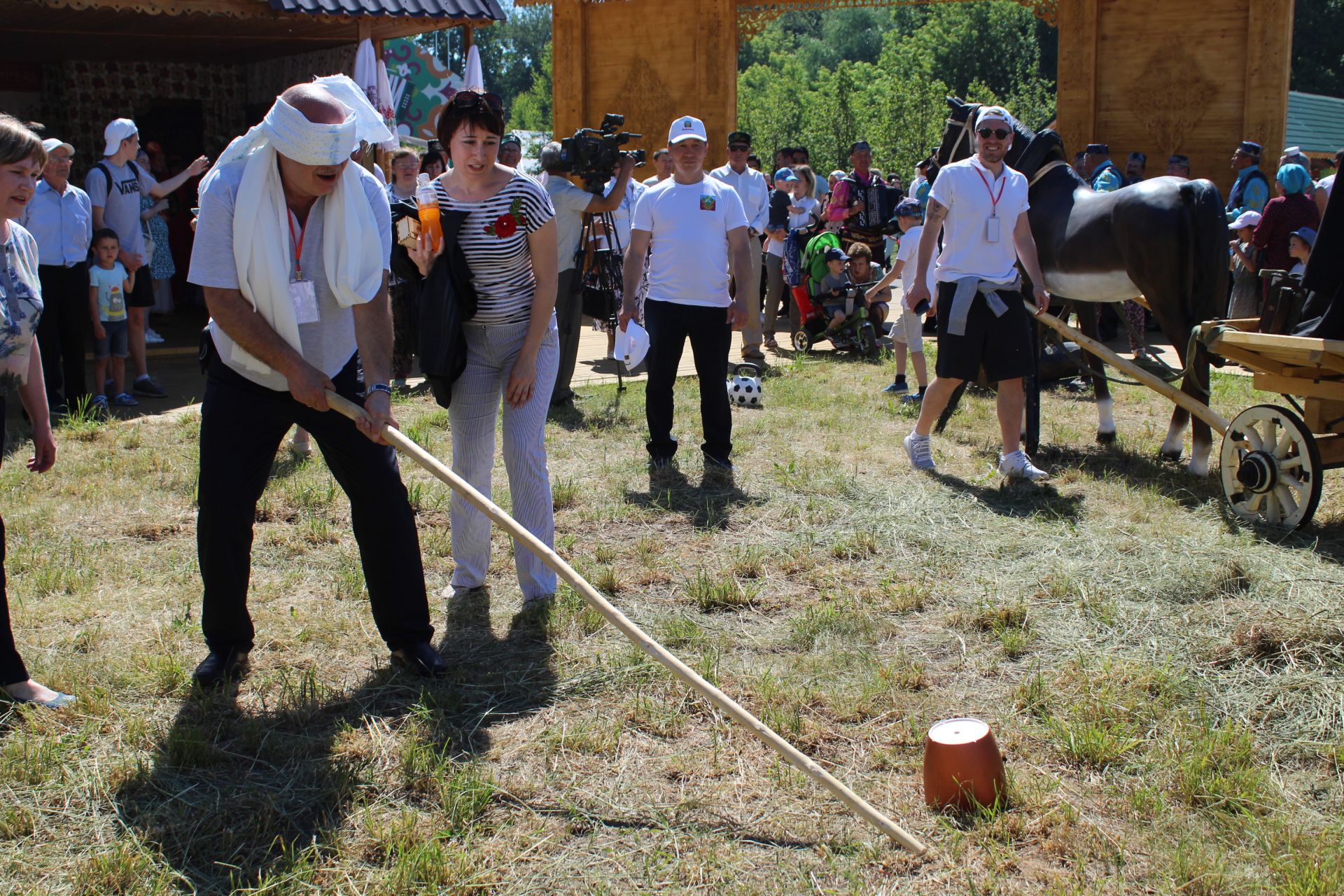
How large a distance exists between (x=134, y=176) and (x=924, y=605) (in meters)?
7.41

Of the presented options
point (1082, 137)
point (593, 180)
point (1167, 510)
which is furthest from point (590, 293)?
point (1082, 137)

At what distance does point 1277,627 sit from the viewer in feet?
13.1

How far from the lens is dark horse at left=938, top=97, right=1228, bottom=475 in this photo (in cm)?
668

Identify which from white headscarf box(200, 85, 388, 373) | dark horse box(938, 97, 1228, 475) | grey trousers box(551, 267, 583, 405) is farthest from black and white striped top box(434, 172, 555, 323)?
grey trousers box(551, 267, 583, 405)

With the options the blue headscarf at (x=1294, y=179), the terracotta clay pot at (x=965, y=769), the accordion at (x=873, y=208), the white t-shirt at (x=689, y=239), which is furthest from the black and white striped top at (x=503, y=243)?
the accordion at (x=873, y=208)

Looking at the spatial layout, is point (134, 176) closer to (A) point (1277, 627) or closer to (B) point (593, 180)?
(B) point (593, 180)

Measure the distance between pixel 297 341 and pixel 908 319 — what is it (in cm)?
582

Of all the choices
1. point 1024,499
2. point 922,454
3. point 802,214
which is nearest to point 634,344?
point 922,454

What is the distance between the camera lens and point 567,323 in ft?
28.2

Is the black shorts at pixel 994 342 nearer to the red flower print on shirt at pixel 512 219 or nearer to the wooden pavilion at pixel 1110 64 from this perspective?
the red flower print on shirt at pixel 512 219

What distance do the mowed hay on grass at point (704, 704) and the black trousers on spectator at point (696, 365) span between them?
636 millimetres

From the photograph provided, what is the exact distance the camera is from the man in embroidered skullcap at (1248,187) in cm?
1285

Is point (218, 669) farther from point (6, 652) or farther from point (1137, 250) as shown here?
point (1137, 250)

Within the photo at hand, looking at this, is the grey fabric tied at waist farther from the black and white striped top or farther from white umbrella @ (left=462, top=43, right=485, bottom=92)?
white umbrella @ (left=462, top=43, right=485, bottom=92)
